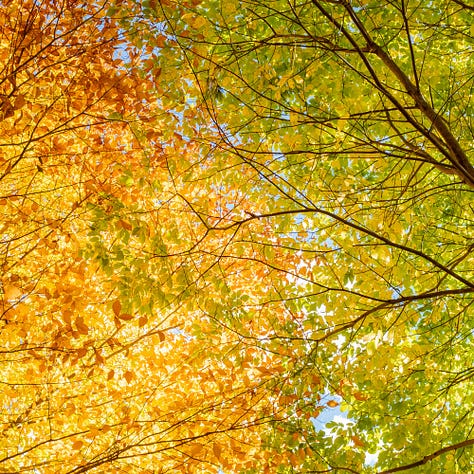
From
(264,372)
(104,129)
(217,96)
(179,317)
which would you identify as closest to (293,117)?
(217,96)

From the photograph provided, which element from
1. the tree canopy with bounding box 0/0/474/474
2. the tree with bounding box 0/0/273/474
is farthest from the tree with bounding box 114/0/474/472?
the tree with bounding box 0/0/273/474

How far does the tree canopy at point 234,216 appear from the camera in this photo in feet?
10.2

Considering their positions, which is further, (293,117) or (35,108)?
(35,108)

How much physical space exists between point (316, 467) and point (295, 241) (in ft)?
7.58

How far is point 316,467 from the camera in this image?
445 cm

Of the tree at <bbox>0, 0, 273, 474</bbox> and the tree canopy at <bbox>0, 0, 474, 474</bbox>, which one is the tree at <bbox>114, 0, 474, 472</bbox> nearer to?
the tree canopy at <bbox>0, 0, 474, 474</bbox>

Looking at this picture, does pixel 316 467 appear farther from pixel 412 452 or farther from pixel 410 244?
pixel 410 244

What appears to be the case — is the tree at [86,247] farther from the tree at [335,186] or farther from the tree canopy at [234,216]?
the tree at [335,186]

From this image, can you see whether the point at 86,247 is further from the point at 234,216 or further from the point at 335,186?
the point at 335,186

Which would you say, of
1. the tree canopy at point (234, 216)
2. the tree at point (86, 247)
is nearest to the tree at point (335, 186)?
the tree canopy at point (234, 216)

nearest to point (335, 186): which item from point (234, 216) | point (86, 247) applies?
point (234, 216)

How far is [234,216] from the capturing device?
4414 millimetres

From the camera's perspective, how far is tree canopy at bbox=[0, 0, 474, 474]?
3109mm

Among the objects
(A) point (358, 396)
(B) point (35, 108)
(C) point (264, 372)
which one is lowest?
(A) point (358, 396)
